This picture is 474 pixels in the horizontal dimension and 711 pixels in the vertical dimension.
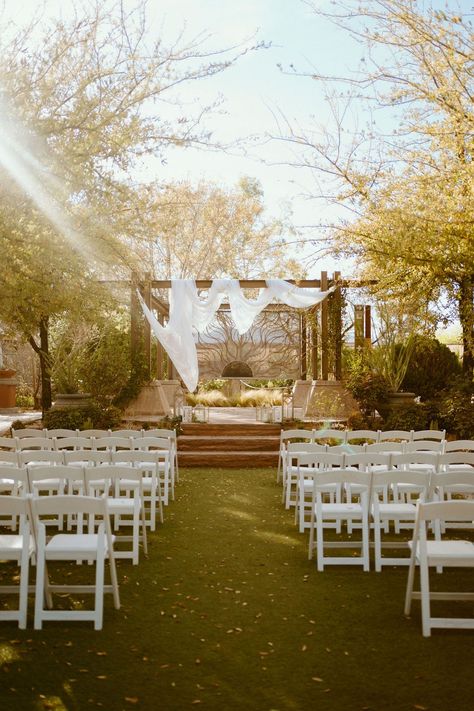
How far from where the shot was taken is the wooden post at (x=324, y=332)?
15.6 meters

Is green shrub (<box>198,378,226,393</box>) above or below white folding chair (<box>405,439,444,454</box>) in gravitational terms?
above

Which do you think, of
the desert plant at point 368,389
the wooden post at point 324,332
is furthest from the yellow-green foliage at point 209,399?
the desert plant at point 368,389

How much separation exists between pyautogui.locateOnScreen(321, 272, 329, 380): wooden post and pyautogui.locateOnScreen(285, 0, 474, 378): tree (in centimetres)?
144

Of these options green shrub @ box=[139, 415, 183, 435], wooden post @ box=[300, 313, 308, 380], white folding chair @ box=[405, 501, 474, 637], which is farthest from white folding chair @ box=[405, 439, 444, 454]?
wooden post @ box=[300, 313, 308, 380]

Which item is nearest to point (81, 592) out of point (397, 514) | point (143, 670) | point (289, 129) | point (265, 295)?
point (143, 670)

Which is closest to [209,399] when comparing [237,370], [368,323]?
[237,370]

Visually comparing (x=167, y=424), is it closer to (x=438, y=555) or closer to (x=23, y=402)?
(x=438, y=555)

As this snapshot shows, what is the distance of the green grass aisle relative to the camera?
3.42m

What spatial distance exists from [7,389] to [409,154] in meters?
14.7

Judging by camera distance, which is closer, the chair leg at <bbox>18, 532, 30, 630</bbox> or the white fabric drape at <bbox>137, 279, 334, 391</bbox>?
the chair leg at <bbox>18, 532, 30, 630</bbox>

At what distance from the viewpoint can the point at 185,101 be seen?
23.2 feet

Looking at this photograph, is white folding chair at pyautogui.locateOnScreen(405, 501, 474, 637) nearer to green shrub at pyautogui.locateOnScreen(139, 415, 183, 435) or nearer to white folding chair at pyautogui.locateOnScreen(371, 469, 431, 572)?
white folding chair at pyautogui.locateOnScreen(371, 469, 431, 572)

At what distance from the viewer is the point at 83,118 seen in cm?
655

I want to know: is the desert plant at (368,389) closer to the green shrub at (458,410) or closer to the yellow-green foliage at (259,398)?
the green shrub at (458,410)
